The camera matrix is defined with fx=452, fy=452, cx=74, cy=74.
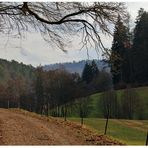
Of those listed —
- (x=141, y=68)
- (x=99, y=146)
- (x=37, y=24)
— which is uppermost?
(x=141, y=68)

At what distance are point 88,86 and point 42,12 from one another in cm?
10197

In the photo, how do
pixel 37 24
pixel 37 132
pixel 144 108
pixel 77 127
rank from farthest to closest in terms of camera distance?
pixel 144 108, pixel 77 127, pixel 37 132, pixel 37 24

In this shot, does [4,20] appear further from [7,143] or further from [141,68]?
[141,68]

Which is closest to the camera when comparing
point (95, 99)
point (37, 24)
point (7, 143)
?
point (7, 143)

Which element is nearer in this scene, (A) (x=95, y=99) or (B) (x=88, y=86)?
(A) (x=95, y=99)

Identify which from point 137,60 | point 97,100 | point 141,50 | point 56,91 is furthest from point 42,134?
point 97,100

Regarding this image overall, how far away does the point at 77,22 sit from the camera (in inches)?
671

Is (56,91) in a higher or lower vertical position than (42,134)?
higher

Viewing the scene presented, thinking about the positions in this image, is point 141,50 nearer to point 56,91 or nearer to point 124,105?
point 124,105

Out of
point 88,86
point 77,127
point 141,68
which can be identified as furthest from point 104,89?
point 77,127

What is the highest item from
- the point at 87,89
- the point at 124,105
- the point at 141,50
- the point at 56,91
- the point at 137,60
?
the point at 141,50

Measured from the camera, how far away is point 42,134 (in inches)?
716

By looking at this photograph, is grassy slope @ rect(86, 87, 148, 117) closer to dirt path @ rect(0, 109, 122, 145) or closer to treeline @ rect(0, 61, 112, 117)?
treeline @ rect(0, 61, 112, 117)

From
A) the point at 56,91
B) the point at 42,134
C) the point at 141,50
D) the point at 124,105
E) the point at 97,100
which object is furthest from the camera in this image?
the point at 97,100
